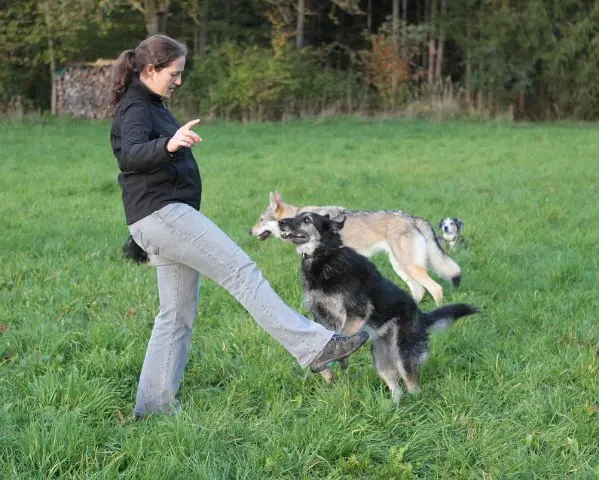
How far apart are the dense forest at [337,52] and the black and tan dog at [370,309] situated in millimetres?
21467

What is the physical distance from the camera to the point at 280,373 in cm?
380

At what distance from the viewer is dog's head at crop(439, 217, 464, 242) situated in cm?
728

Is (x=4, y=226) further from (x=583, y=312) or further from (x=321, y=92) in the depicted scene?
(x=321, y=92)

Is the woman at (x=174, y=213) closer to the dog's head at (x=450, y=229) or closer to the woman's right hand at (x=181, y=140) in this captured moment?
the woman's right hand at (x=181, y=140)

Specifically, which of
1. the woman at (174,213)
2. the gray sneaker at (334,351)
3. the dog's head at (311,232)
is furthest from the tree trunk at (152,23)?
the gray sneaker at (334,351)

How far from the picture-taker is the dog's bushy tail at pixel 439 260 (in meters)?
5.78

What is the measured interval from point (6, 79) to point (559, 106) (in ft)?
79.7

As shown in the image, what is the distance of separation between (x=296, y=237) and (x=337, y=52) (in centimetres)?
2986

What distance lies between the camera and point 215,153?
15391 mm

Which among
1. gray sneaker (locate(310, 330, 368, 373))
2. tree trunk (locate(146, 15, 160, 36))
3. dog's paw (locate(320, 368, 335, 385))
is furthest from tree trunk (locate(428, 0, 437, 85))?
gray sneaker (locate(310, 330, 368, 373))

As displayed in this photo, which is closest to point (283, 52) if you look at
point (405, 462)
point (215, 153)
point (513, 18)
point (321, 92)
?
point (321, 92)

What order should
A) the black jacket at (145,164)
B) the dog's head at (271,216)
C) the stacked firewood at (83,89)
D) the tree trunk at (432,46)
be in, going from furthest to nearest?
the tree trunk at (432,46), the stacked firewood at (83,89), the dog's head at (271,216), the black jacket at (145,164)

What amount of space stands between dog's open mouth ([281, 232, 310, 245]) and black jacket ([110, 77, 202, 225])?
96 centimetres

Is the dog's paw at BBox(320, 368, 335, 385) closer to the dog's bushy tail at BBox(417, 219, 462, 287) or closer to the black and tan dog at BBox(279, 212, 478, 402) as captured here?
the black and tan dog at BBox(279, 212, 478, 402)
